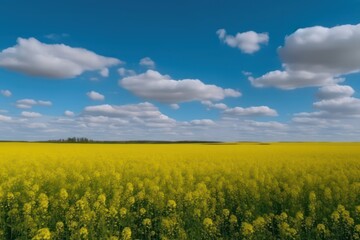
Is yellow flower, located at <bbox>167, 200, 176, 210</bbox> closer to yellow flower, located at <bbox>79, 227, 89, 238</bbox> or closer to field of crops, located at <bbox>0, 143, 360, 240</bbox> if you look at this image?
field of crops, located at <bbox>0, 143, 360, 240</bbox>

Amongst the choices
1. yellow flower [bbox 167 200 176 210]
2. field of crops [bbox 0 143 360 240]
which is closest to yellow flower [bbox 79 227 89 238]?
field of crops [bbox 0 143 360 240]

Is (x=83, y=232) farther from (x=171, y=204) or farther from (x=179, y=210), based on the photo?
(x=179, y=210)

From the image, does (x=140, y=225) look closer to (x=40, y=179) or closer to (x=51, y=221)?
(x=51, y=221)

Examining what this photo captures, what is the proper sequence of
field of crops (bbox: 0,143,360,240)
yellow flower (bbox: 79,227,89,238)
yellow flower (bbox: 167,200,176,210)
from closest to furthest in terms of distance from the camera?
1. yellow flower (bbox: 79,227,89,238)
2. field of crops (bbox: 0,143,360,240)
3. yellow flower (bbox: 167,200,176,210)

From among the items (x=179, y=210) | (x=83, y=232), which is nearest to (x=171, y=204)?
(x=179, y=210)

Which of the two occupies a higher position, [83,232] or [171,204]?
[171,204]

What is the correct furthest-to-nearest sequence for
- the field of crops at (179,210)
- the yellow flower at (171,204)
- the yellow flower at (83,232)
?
the yellow flower at (171,204), the field of crops at (179,210), the yellow flower at (83,232)

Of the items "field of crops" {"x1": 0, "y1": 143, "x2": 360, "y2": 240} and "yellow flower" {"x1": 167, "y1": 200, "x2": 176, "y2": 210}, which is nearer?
"field of crops" {"x1": 0, "y1": 143, "x2": 360, "y2": 240}

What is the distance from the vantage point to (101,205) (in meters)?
8.70

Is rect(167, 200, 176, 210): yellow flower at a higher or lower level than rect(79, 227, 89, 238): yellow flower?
higher

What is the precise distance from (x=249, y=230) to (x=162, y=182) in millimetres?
5686

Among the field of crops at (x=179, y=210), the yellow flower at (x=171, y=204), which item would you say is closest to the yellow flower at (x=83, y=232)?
the field of crops at (x=179, y=210)

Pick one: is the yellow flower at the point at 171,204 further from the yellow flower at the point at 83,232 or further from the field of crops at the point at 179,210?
the yellow flower at the point at 83,232

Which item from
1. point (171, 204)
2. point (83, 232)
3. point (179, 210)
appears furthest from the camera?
point (179, 210)
